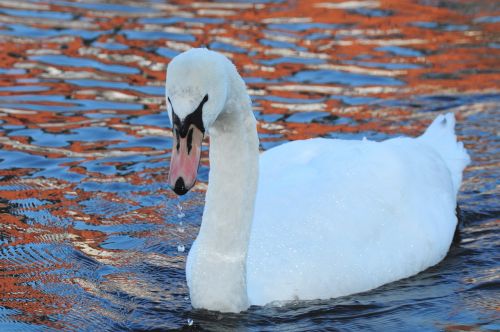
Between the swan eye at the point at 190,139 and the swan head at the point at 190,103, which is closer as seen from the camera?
the swan head at the point at 190,103

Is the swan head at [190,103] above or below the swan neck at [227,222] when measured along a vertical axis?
above

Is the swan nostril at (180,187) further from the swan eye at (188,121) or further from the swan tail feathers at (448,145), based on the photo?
the swan tail feathers at (448,145)

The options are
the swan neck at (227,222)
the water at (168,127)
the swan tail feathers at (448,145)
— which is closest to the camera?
the swan neck at (227,222)

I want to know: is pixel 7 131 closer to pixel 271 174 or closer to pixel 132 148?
pixel 132 148

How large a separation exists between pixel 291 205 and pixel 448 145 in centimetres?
234

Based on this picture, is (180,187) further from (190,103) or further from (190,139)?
(190,103)

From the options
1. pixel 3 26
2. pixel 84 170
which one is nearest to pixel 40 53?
pixel 3 26

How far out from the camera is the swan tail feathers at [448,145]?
8.47 metres

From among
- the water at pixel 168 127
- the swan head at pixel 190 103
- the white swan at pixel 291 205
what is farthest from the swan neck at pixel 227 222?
the swan head at pixel 190 103

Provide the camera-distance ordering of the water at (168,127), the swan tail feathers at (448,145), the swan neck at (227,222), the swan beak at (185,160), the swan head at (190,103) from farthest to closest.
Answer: the swan tail feathers at (448,145) → the water at (168,127) → the swan neck at (227,222) → the swan beak at (185,160) → the swan head at (190,103)

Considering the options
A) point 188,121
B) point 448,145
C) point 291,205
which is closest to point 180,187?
point 188,121

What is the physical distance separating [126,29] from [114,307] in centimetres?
833

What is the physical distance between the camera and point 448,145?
Result: 866 centimetres

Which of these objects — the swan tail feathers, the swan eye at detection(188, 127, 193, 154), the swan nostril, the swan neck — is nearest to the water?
the swan neck
